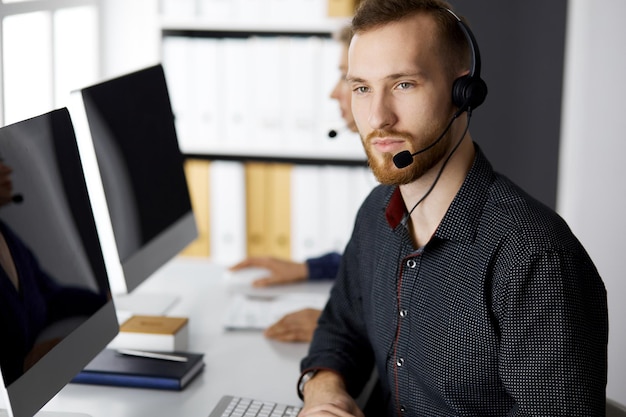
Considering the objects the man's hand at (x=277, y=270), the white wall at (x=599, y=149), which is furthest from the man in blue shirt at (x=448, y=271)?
the white wall at (x=599, y=149)

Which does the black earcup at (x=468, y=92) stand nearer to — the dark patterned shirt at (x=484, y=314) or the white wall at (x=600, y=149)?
the dark patterned shirt at (x=484, y=314)

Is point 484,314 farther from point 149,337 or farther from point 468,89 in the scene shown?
point 149,337

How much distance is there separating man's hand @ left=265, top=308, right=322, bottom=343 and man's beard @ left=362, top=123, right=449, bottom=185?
506mm

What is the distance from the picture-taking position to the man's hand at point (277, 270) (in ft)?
7.03

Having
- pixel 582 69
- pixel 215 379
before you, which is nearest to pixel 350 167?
pixel 582 69

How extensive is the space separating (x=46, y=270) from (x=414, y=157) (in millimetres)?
587

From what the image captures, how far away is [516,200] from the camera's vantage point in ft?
4.34

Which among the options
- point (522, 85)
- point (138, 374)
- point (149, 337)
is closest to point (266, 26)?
point (522, 85)

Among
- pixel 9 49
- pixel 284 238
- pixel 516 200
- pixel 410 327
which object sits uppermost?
pixel 9 49

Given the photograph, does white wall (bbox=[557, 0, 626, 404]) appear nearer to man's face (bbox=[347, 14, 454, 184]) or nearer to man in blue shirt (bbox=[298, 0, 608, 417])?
man in blue shirt (bbox=[298, 0, 608, 417])

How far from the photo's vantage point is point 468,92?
1.35 meters

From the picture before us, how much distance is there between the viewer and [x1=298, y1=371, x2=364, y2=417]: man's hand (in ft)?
4.46

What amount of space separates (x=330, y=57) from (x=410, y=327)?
1.51m

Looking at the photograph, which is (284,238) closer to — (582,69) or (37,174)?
(582,69)
